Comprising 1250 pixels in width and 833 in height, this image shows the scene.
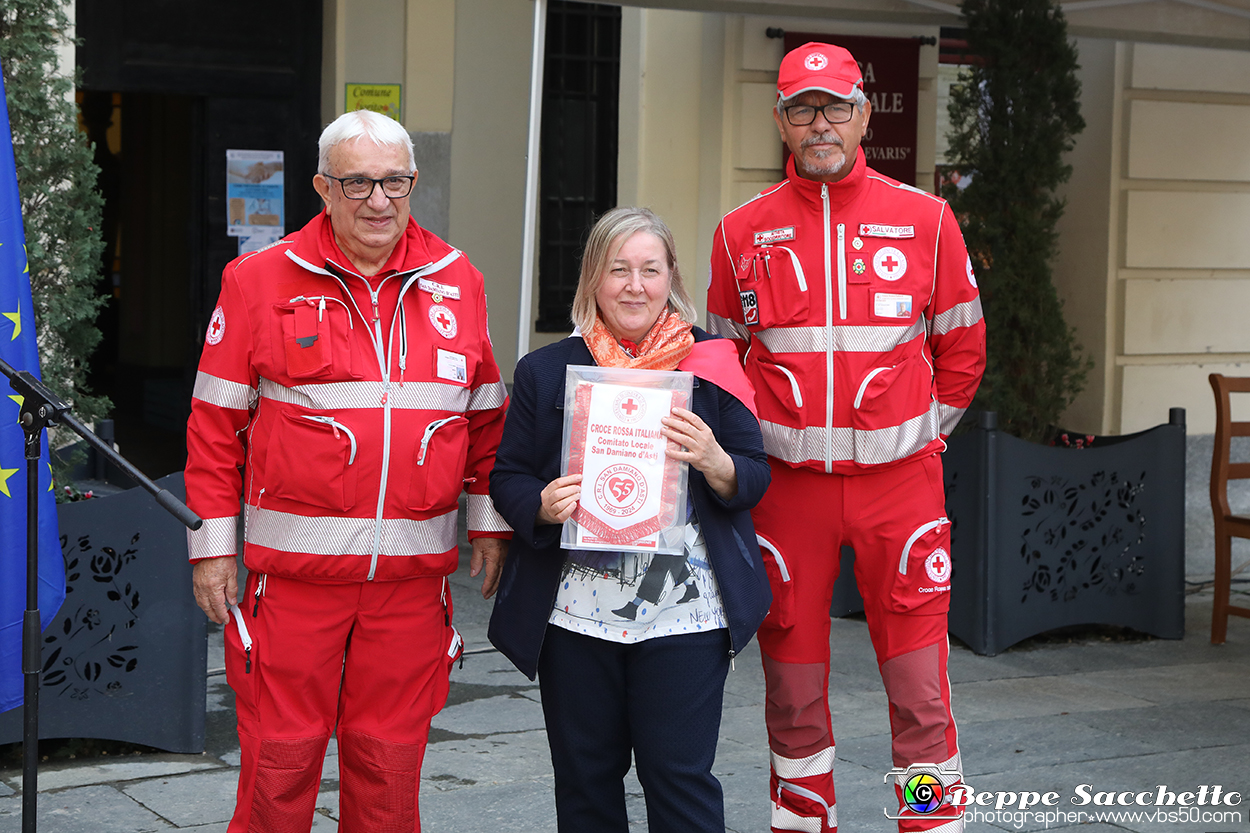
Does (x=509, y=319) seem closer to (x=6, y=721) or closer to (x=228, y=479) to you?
(x=6, y=721)

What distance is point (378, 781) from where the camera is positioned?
3311 millimetres

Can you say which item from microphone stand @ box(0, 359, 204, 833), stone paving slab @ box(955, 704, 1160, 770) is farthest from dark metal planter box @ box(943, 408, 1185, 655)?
microphone stand @ box(0, 359, 204, 833)

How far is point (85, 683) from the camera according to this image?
4.66 meters

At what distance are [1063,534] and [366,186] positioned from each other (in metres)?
4.35

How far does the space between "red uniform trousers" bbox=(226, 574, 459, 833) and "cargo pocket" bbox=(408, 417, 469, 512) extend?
0.64 feet

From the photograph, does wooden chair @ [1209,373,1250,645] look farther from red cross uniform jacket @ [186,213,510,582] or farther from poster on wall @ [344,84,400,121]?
poster on wall @ [344,84,400,121]

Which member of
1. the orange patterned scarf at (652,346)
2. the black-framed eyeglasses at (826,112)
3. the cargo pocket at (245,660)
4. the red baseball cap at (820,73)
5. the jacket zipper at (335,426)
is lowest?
the cargo pocket at (245,660)

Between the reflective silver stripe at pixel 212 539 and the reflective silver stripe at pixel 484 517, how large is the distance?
0.55 meters

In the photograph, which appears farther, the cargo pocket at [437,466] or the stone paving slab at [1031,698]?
the stone paving slab at [1031,698]

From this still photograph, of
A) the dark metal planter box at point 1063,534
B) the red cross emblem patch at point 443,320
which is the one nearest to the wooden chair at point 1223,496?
the dark metal planter box at point 1063,534

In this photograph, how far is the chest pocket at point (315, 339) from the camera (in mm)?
3188

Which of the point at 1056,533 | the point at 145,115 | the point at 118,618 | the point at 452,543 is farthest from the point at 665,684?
the point at 145,115

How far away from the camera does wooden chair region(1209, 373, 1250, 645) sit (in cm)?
663

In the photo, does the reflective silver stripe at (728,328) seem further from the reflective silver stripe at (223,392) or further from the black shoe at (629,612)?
the reflective silver stripe at (223,392)
